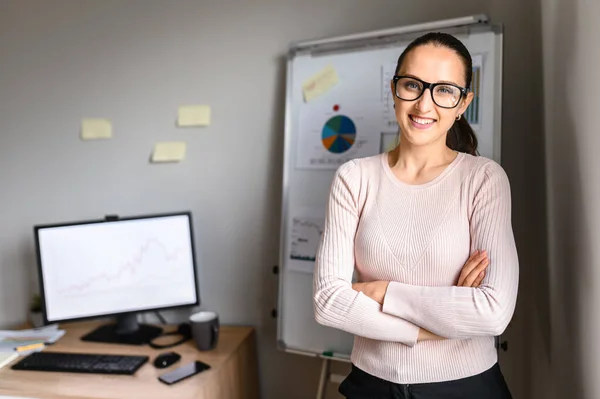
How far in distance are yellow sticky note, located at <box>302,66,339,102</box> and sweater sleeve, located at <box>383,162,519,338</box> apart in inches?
30.8

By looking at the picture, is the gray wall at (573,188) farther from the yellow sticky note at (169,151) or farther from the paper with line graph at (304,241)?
the yellow sticky note at (169,151)

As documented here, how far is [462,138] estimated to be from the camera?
1394 mm

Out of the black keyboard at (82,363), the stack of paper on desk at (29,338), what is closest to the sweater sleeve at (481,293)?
the black keyboard at (82,363)

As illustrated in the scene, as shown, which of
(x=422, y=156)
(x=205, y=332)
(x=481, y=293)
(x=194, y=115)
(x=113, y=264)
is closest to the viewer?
(x=481, y=293)

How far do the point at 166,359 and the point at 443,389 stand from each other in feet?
3.03

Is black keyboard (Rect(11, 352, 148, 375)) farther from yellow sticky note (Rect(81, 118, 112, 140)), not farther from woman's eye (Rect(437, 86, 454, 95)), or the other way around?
woman's eye (Rect(437, 86, 454, 95))

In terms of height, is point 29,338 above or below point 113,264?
below

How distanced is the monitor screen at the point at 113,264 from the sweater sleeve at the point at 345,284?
2.78 feet

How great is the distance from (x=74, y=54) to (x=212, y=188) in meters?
0.80

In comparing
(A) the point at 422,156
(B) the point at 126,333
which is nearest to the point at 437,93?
(A) the point at 422,156

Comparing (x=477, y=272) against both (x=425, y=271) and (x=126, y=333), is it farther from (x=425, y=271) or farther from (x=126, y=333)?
(x=126, y=333)

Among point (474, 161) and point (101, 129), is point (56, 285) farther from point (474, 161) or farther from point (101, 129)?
point (474, 161)

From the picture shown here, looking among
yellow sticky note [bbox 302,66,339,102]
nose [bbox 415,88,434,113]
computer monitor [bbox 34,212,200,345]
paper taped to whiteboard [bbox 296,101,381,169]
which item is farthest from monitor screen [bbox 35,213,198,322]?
nose [bbox 415,88,434,113]

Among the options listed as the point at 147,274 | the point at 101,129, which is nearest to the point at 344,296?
the point at 147,274
